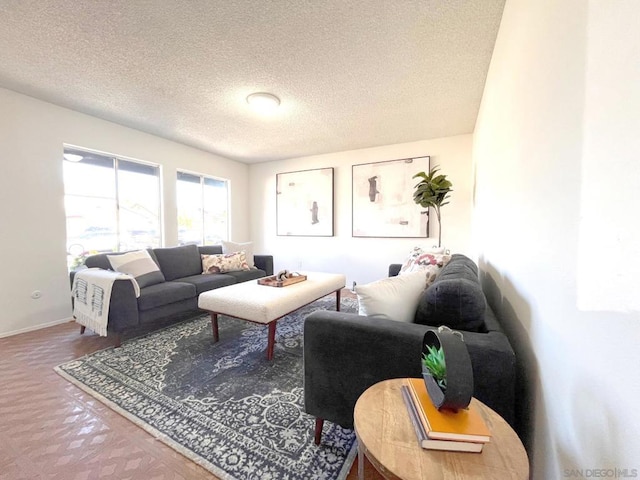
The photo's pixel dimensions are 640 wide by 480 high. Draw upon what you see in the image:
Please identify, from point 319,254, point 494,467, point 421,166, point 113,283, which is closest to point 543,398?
point 494,467

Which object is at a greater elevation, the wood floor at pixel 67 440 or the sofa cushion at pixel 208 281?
the sofa cushion at pixel 208 281

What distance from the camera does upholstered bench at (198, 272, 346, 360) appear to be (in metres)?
2.18

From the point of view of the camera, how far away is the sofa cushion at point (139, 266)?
2867 mm

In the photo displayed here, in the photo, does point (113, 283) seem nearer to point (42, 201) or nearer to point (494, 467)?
point (42, 201)

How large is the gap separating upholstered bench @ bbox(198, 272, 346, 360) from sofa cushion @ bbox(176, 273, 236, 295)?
693 millimetres

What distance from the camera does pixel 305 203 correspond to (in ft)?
16.9

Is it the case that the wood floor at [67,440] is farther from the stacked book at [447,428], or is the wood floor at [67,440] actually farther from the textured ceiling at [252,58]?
the textured ceiling at [252,58]

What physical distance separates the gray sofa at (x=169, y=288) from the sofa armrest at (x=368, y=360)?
6.78ft

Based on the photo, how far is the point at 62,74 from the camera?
2.42 m

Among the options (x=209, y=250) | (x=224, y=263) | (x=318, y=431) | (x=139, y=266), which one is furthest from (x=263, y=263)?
(x=318, y=431)

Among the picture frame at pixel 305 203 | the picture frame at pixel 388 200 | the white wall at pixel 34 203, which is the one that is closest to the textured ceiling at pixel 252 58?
the white wall at pixel 34 203

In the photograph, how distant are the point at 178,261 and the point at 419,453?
3.60 meters

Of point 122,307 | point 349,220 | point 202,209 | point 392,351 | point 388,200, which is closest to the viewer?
point 392,351

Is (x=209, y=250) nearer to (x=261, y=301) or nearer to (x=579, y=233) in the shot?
(x=261, y=301)
